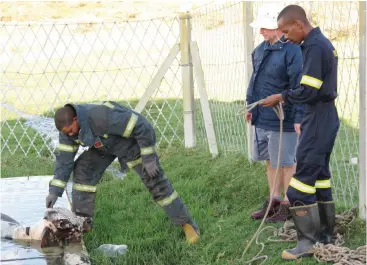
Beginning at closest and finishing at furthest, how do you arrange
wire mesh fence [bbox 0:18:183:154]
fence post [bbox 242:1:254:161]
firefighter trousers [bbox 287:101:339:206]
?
1. firefighter trousers [bbox 287:101:339:206]
2. fence post [bbox 242:1:254:161]
3. wire mesh fence [bbox 0:18:183:154]

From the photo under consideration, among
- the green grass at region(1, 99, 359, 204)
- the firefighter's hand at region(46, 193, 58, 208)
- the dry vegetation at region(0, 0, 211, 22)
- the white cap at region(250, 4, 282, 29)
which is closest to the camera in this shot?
the firefighter's hand at region(46, 193, 58, 208)

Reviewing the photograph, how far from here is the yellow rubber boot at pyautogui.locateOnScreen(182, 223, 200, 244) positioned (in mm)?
5654

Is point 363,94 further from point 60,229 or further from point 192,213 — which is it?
point 60,229

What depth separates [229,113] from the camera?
332 inches

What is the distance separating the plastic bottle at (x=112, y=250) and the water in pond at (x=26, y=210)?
0.18 m

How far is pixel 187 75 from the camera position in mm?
9438

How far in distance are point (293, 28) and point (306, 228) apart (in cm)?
138

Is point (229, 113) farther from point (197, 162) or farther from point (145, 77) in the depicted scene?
point (145, 77)

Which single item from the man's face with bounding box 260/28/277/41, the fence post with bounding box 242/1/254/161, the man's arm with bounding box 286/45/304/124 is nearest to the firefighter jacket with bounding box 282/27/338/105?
the man's arm with bounding box 286/45/304/124

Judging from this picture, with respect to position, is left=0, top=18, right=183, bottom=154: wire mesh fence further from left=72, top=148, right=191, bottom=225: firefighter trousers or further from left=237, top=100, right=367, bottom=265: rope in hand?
left=237, top=100, right=367, bottom=265: rope in hand

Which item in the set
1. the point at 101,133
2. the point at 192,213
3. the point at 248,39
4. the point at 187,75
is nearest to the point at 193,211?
the point at 192,213

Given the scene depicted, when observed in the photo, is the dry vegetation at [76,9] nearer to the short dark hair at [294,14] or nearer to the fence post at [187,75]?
the fence post at [187,75]

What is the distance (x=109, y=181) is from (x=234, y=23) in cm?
230

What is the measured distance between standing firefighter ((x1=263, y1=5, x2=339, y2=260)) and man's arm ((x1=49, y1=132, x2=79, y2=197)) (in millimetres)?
1789
